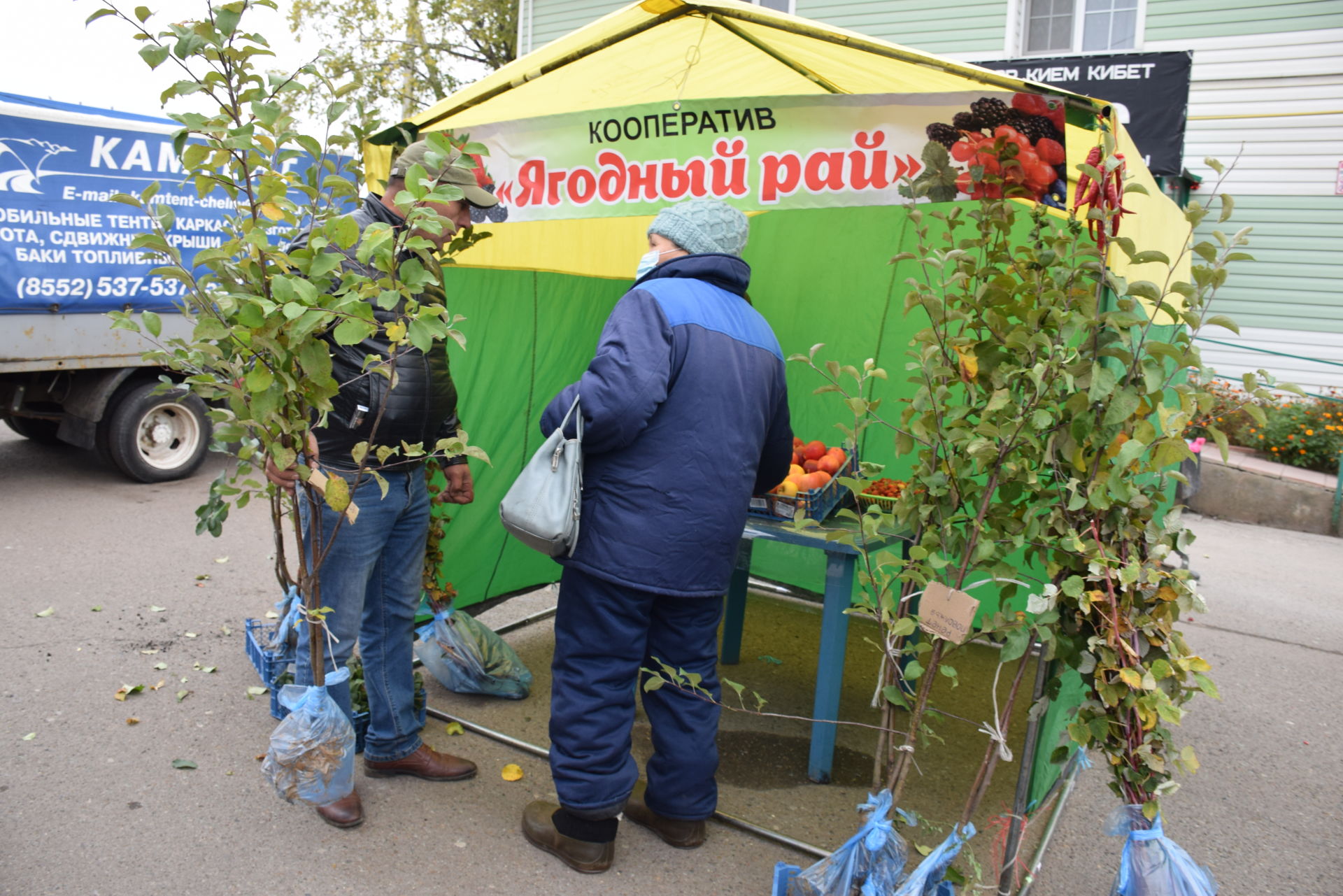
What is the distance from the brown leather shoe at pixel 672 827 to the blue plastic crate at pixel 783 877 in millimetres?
521

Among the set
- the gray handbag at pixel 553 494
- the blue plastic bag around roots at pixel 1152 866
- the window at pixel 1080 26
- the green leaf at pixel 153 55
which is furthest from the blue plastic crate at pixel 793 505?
the window at pixel 1080 26

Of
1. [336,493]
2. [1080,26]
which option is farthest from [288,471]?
[1080,26]

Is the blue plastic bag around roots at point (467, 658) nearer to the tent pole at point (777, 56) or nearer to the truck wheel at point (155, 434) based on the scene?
the tent pole at point (777, 56)

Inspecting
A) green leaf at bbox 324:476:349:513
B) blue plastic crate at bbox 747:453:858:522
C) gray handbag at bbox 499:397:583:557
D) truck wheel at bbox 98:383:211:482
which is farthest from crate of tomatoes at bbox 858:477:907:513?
truck wheel at bbox 98:383:211:482

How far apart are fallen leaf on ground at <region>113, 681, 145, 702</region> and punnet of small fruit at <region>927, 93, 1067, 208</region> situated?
11.9 feet

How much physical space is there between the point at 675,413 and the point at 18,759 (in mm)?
2622

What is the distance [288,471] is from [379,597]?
2.54 ft

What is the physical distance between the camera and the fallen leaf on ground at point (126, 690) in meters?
3.77

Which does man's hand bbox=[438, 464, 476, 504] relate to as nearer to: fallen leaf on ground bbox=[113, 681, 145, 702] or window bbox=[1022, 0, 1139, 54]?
fallen leaf on ground bbox=[113, 681, 145, 702]

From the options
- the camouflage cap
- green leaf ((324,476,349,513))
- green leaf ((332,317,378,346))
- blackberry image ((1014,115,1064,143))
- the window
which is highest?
the window

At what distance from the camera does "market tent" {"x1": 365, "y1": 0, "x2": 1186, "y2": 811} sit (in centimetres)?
317

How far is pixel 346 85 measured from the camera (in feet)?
7.47

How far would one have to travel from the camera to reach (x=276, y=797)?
10.2ft

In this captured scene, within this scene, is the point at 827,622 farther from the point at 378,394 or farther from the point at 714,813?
the point at 378,394
